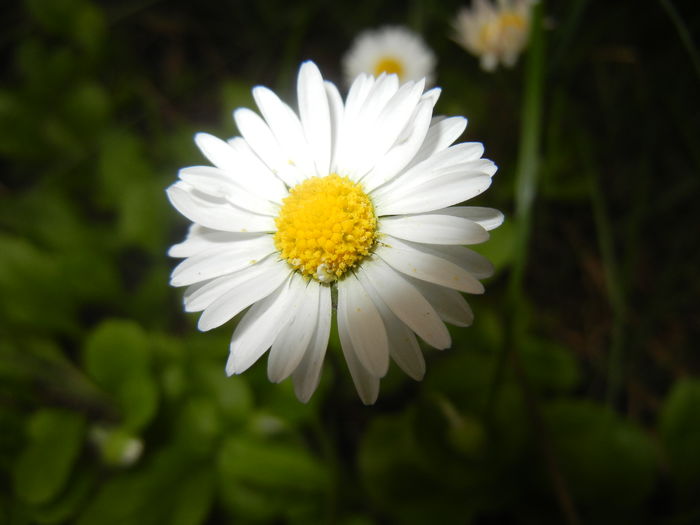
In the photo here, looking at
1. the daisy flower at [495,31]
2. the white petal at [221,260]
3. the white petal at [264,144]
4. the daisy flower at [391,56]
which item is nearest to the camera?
the white petal at [221,260]

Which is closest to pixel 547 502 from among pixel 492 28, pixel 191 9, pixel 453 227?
pixel 453 227

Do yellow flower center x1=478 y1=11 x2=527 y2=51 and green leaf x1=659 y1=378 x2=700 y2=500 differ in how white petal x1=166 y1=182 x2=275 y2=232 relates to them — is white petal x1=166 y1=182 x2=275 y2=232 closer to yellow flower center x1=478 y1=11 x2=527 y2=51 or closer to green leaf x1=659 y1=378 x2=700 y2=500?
yellow flower center x1=478 y1=11 x2=527 y2=51

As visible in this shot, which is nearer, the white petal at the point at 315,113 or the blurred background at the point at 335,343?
the white petal at the point at 315,113

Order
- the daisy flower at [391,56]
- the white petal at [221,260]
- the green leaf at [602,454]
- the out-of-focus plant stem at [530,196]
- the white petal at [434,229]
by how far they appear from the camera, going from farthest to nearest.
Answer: the daisy flower at [391,56], the green leaf at [602,454], the out-of-focus plant stem at [530,196], the white petal at [221,260], the white petal at [434,229]

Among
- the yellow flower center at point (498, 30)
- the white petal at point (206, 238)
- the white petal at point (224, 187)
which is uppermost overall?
the yellow flower center at point (498, 30)

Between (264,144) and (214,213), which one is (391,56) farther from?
(214,213)

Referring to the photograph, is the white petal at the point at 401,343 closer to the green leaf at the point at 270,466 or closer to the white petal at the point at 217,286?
the white petal at the point at 217,286

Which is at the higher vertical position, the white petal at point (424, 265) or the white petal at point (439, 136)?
the white petal at point (439, 136)

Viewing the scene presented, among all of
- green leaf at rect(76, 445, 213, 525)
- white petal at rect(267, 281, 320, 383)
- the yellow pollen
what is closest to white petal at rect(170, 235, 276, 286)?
white petal at rect(267, 281, 320, 383)

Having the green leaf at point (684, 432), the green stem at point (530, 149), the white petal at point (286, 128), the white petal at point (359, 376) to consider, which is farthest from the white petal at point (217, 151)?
the green leaf at point (684, 432)
